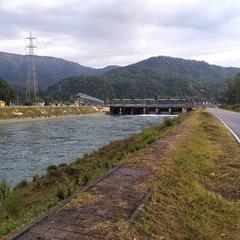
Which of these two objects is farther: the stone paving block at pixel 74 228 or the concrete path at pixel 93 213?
the stone paving block at pixel 74 228

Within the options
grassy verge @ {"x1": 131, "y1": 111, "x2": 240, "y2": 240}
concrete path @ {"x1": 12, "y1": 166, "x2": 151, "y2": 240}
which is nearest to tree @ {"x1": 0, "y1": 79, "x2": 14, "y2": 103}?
grassy verge @ {"x1": 131, "y1": 111, "x2": 240, "y2": 240}

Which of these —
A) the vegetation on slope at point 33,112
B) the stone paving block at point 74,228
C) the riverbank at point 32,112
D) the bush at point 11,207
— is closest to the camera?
the stone paving block at point 74,228

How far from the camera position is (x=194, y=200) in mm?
8586

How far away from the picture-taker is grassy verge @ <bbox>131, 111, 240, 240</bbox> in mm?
6680

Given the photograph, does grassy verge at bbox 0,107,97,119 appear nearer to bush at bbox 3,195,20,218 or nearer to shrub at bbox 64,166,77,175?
shrub at bbox 64,166,77,175

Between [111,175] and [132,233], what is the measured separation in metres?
4.60

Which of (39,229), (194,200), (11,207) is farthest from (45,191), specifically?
(39,229)

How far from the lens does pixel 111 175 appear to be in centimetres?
1078

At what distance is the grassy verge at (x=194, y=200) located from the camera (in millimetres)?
6680

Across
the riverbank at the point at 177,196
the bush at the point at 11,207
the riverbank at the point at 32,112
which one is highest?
the riverbank at the point at 177,196

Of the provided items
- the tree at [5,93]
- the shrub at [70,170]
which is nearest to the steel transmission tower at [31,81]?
the tree at [5,93]

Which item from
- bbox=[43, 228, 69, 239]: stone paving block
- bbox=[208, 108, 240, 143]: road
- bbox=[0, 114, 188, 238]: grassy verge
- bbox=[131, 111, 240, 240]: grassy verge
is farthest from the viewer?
bbox=[208, 108, 240, 143]: road

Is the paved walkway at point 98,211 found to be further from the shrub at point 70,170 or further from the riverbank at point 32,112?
the riverbank at point 32,112

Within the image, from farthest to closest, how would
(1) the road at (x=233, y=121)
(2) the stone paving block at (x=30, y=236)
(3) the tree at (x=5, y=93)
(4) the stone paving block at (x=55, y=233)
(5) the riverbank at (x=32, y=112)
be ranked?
(3) the tree at (x=5, y=93), (5) the riverbank at (x=32, y=112), (1) the road at (x=233, y=121), (4) the stone paving block at (x=55, y=233), (2) the stone paving block at (x=30, y=236)
